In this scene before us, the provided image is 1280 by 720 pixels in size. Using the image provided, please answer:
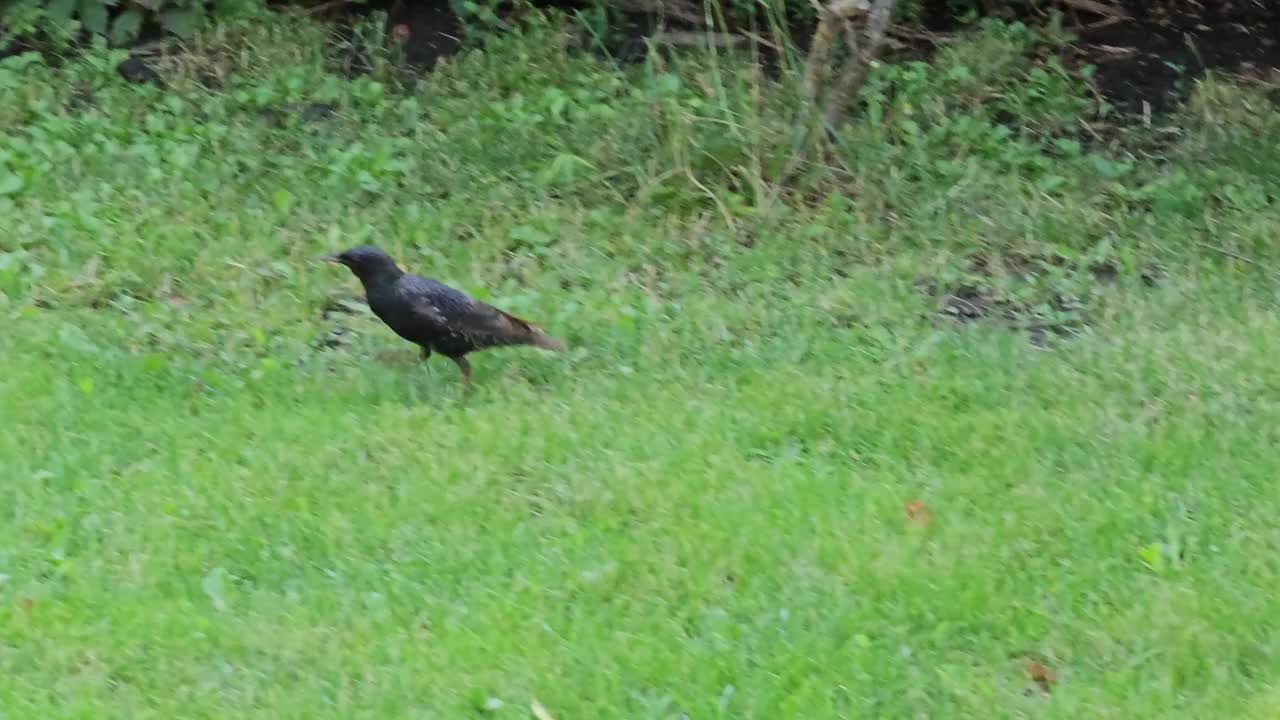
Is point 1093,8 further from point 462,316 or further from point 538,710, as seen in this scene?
point 538,710

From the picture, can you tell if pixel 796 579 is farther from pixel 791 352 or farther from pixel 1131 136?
pixel 1131 136

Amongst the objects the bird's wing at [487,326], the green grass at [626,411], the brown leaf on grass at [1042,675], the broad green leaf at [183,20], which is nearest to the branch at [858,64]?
the green grass at [626,411]

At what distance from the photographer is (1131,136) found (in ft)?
26.2

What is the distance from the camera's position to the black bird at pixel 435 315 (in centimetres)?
511

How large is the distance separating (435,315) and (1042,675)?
2494 mm

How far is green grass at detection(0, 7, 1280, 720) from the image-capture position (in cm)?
365

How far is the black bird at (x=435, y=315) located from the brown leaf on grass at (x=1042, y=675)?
223 centimetres

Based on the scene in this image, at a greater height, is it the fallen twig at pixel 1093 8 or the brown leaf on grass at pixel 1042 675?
the brown leaf on grass at pixel 1042 675

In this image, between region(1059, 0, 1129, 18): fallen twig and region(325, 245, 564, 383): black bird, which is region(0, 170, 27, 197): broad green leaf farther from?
region(1059, 0, 1129, 18): fallen twig

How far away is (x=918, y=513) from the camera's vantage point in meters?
4.36

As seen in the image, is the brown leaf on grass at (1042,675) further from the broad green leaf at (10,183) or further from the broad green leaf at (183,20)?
the broad green leaf at (183,20)

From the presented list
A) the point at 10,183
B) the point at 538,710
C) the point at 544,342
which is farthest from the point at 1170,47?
the point at 538,710

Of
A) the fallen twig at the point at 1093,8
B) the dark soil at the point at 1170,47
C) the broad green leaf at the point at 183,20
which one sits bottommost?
the dark soil at the point at 1170,47

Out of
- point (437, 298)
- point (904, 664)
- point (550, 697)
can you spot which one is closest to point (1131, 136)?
point (437, 298)
